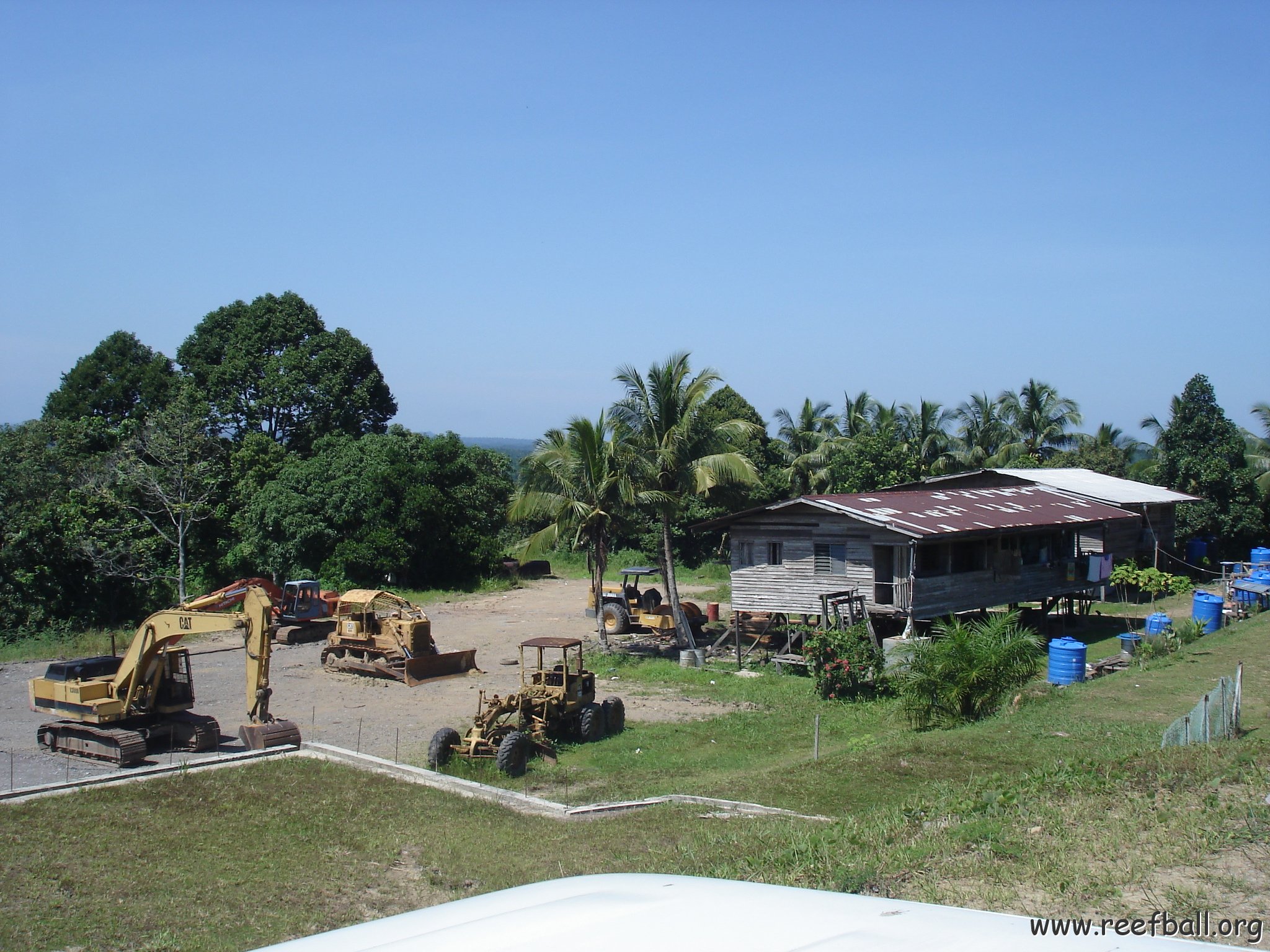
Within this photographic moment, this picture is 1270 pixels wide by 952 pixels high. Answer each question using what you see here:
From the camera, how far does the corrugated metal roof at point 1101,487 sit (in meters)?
34.5

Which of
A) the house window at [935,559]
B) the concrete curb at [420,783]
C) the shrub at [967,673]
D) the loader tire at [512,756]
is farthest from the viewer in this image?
the house window at [935,559]

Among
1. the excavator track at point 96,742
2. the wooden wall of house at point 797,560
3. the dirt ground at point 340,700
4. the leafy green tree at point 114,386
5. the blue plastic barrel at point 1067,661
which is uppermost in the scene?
the leafy green tree at point 114,386

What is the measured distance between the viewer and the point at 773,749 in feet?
58.2

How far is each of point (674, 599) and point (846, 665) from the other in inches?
307

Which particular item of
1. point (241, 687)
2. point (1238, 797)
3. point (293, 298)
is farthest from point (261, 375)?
point (1238, 797)

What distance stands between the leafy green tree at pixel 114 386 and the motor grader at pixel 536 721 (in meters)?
38.3

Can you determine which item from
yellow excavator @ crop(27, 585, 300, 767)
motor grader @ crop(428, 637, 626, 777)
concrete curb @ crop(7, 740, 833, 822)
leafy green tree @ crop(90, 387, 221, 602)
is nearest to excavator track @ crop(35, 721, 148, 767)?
yellow excavator @ crop(27, 585, 300, 767)

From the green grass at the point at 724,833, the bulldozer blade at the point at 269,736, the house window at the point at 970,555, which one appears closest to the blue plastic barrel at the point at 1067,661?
the green grass at the point at 724,833

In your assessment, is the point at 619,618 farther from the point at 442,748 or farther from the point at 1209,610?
the point at 1209,610

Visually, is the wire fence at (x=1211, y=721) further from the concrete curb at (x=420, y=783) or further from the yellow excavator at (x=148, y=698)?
the yellow excavator at (x=148, y=698)

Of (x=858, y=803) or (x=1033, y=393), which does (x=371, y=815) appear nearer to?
(x=858, y=803)

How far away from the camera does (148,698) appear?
17766 mm

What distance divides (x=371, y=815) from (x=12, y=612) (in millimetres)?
25222

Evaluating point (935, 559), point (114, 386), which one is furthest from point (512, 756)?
point (114, 386)
